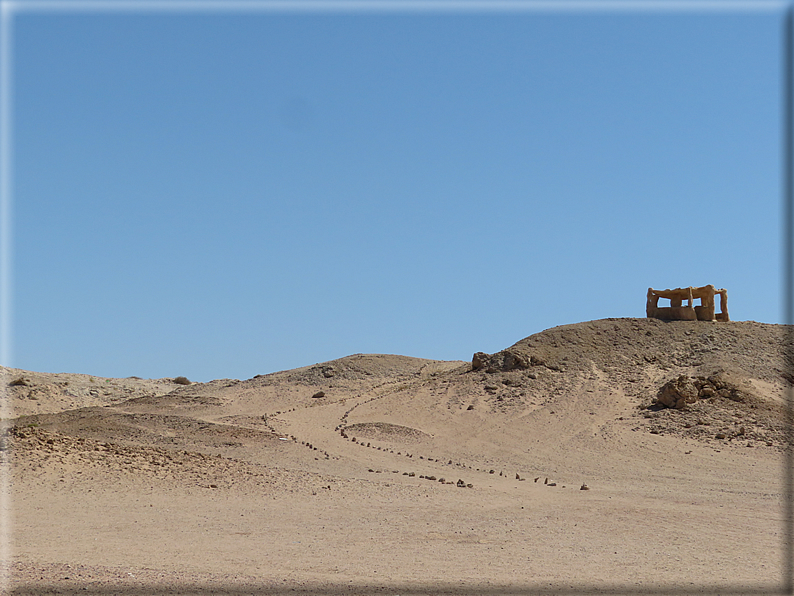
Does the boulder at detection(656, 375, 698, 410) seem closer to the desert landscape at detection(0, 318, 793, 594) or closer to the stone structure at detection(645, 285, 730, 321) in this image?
the desert landscape at detection(0, 318, 793, 594)

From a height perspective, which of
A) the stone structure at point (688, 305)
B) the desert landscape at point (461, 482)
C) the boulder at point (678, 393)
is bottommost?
the desert landscape at point (461, 482)

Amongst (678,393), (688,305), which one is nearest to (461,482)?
(678,393)

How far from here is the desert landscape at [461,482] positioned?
10.4m

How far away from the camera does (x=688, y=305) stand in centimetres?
3816

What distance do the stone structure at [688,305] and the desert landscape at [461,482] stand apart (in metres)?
1.18

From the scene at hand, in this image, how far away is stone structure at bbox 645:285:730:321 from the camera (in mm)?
37844

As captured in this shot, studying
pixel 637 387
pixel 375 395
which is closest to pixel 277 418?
pixel 375 395

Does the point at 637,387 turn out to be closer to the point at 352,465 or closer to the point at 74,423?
the point at 352,465

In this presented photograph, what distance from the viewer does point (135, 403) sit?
42656 mm

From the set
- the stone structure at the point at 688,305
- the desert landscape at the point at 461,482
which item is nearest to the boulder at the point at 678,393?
the desert landscape at the point at 461,482

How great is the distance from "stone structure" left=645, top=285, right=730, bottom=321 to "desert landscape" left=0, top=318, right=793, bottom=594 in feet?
3.88

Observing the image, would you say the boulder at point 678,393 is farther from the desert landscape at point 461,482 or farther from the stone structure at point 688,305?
the stone structure at point 688,305

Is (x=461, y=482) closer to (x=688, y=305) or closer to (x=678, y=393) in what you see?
(x=678, y=393)

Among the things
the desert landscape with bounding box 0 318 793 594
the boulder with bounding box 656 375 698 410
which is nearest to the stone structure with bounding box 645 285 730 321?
the desert landscape with bounding box 0 318 793 594
